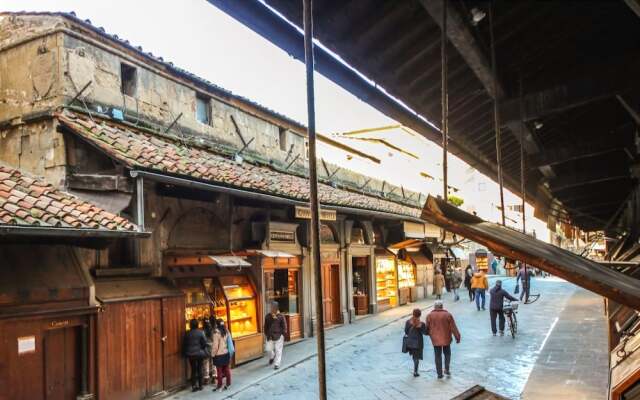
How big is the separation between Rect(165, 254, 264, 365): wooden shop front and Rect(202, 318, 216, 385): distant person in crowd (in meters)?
0.42

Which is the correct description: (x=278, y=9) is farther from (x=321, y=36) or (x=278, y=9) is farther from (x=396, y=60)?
(x=396, y=60)

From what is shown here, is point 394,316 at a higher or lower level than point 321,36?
lower

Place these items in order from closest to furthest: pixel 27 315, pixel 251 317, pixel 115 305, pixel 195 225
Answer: pixel 27 315 → pixel 115 305 → pixel 195 225 → pixel 251 317

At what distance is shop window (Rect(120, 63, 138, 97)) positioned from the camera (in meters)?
12.4

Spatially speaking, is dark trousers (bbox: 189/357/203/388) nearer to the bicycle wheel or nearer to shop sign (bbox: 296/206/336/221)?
shop sign (bbox: 296/206/336/221)

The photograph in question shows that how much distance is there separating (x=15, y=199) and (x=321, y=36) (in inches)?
255

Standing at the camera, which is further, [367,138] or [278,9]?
[367,138]

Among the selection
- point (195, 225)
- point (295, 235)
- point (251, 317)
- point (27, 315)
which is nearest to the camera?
point (27, 315)

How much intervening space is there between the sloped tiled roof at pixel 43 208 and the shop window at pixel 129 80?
137 inches

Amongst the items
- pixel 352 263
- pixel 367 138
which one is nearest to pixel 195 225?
pixel 352 263

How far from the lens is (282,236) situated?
15.4 meters

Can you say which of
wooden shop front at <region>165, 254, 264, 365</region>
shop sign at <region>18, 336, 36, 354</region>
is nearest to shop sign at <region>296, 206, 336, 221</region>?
wooden shop front at <region>165, 254, 264, 365</region>

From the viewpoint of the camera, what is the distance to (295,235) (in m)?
16.1

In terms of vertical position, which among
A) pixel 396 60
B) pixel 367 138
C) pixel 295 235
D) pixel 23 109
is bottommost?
pixel 295 235
